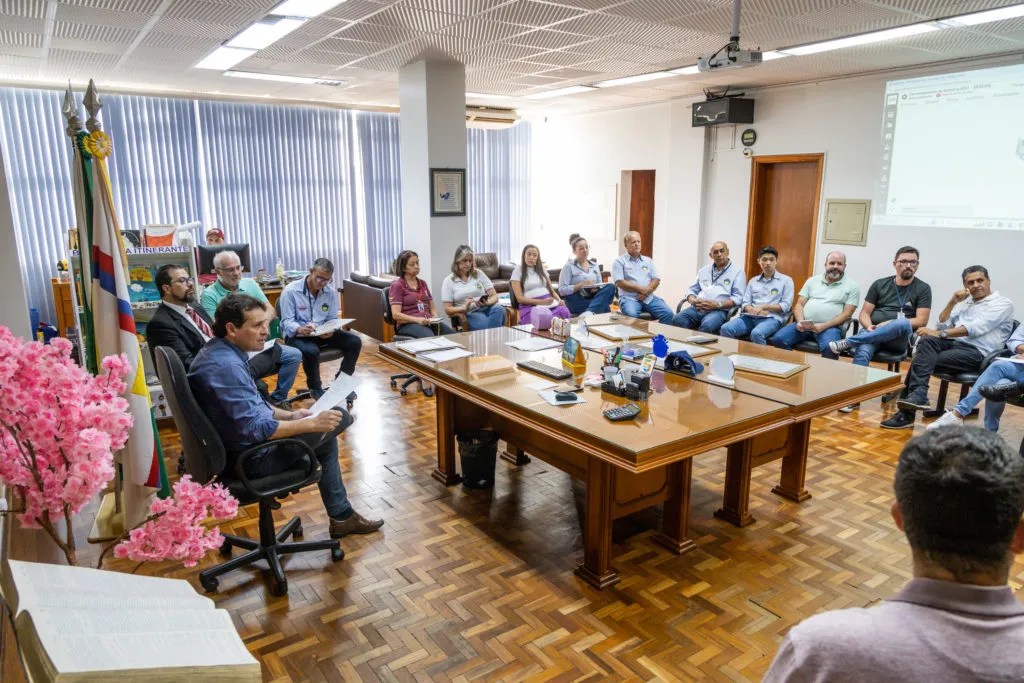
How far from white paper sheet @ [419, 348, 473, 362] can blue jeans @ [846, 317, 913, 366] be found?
307cm

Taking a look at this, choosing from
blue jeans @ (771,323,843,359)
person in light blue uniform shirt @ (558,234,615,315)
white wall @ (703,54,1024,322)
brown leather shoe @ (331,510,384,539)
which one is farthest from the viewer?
person in light blue uniform shirt @ (558,234,615,315)

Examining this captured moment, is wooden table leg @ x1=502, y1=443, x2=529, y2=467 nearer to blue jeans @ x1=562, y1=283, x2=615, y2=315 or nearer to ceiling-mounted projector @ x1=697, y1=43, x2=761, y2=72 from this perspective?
blue jeans @ x1=562, y1=283, x2=615, y2=315


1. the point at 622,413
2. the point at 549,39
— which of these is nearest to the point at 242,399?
the point at 622,413

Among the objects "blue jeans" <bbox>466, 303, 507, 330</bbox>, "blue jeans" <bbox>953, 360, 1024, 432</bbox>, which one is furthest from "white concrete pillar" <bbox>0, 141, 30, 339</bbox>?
"blue jeans" <bbox>953, 360, 1024, 432</bbox>

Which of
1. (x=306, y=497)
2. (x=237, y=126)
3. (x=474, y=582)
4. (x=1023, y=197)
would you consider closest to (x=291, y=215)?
(x=237, y=126)

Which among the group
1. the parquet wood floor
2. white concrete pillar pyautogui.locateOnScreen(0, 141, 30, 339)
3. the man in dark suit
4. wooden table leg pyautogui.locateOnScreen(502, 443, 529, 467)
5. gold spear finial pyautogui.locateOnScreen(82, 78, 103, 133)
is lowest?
the parquet wood floor

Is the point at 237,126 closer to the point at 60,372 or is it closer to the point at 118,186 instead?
the point at 118,186

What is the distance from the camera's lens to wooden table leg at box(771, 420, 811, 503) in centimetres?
360

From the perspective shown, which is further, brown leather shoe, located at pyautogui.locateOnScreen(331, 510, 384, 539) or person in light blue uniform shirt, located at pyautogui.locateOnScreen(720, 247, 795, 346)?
person in light blue uniform shirt, located at pyautogui.locateOnScreen(720, 247, 795, 346)

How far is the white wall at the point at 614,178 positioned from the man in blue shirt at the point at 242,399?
6.62 m

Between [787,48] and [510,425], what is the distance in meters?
4.10

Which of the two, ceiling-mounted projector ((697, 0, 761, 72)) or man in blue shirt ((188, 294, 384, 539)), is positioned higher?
ceiling-mounted projector ((697, 0, 761, 72))

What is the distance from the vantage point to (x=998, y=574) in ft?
3.09

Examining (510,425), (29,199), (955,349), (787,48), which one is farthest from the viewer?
(29,199)
